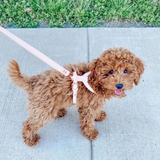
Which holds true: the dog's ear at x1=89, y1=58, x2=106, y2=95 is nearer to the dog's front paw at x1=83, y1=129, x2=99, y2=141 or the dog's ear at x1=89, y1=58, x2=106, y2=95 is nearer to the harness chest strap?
the harness chest strap

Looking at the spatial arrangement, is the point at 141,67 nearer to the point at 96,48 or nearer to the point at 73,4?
the point at 96,48

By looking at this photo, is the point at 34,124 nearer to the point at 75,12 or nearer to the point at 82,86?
the point at 82,86

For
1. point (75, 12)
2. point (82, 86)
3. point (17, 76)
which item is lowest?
point (75, 12)

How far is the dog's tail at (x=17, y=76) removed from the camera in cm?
256

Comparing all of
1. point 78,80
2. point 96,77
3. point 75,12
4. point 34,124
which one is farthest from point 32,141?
point 75,12

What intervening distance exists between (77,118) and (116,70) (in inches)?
52.1

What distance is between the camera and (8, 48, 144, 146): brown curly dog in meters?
2.55

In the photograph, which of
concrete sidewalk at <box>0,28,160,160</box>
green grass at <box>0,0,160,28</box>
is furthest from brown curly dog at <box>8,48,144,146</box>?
green grass at <box>0,0,160,28</box>

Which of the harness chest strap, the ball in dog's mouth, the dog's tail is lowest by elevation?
the ball in dog's mouth

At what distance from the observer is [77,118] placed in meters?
3.57

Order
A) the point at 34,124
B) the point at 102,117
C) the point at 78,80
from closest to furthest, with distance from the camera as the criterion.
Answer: the point at 78,80, the point at 34,124, the point at 102,117

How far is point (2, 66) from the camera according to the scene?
4.21 m

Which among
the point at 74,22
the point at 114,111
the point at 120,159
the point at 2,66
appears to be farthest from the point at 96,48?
the point at 120,159

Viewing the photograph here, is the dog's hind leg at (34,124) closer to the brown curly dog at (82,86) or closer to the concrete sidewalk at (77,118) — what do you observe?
the brown curly dog at (82,86)
